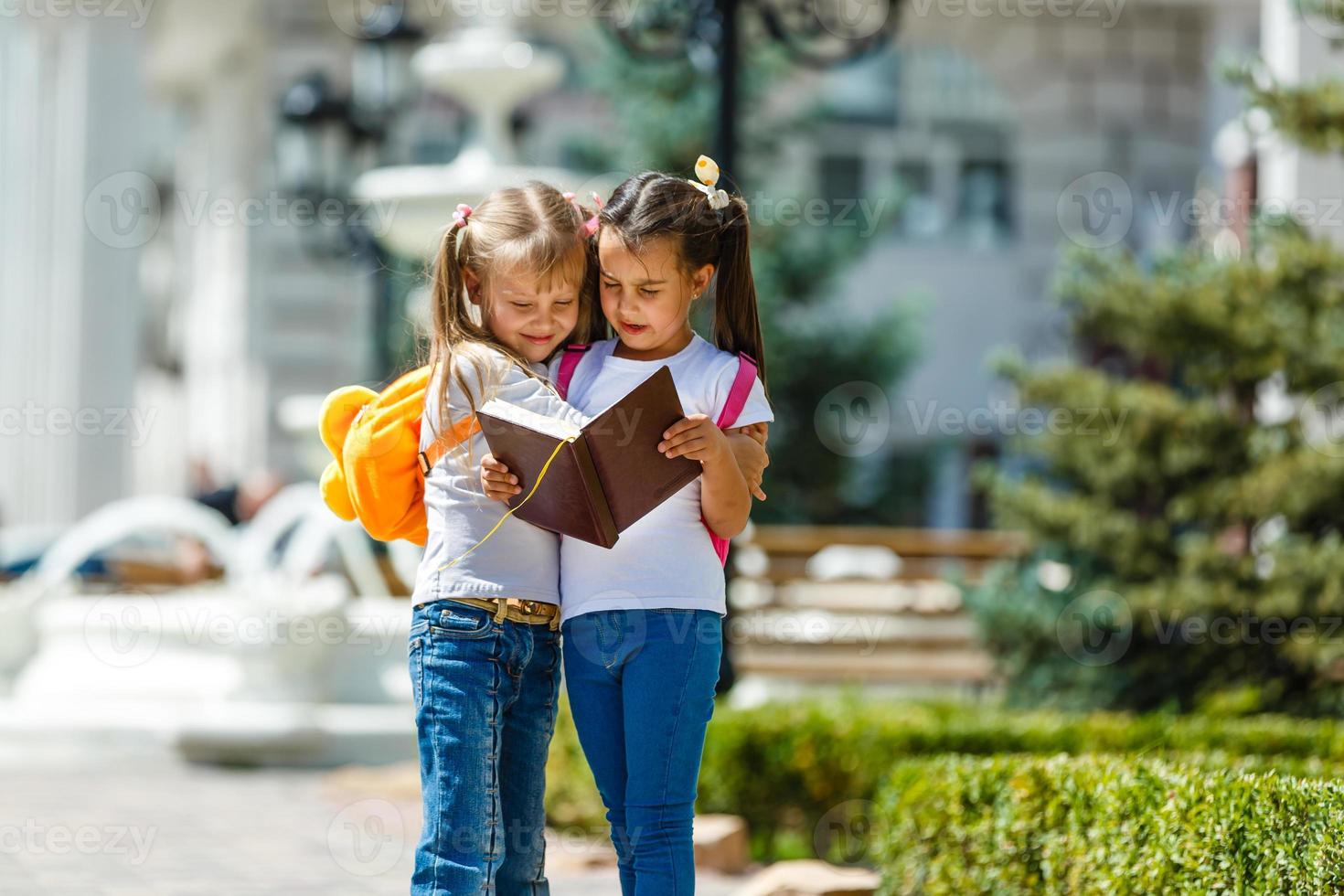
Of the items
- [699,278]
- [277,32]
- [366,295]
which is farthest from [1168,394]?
[277,32]

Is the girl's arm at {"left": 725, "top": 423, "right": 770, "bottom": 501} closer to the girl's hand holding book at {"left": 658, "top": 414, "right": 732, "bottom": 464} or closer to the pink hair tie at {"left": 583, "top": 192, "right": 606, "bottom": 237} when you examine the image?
the girl's hand holding book at {"left": 658, "top": 414, "right": 732, "bottom": 464}

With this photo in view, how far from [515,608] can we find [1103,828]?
5.16 feet

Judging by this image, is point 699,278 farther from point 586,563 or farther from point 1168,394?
point 1168,394

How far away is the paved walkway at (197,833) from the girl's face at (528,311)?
8.36 ft

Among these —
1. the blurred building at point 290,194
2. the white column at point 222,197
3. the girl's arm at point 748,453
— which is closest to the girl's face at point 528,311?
the girl's arm at point 748,453

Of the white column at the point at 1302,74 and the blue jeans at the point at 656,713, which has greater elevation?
the white column at the point at 1302,74

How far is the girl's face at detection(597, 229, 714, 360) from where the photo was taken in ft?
10.8

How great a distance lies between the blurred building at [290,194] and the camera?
16.3 meters

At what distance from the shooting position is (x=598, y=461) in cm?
312

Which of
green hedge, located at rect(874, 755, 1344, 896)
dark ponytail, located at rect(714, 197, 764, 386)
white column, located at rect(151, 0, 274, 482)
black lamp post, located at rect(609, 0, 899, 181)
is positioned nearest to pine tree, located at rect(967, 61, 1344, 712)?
black lamp post, located at rect(609, 0, 899, 181)

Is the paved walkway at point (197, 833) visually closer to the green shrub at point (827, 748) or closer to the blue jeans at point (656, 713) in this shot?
the green shrub at point (827, 748)

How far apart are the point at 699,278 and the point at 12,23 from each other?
53.7ft

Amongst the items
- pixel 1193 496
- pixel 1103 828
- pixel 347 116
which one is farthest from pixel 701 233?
pixel 347 116

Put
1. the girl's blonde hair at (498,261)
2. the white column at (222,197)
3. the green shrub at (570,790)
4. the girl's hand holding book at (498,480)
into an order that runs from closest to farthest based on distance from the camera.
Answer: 1. the girl's hand holding book at (498,480)
2. the girl's blonde hair at (498,261)
3. the green shrub at (570,790)
4. the white column at (222,197)
